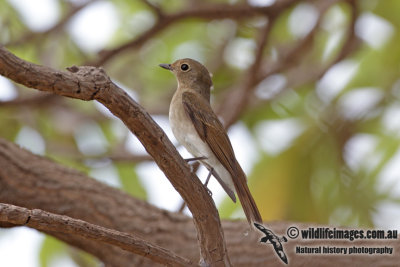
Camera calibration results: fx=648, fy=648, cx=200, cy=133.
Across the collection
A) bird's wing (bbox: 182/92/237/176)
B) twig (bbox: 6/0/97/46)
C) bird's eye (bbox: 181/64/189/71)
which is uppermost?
twig (bbox: 6/0/97/46)

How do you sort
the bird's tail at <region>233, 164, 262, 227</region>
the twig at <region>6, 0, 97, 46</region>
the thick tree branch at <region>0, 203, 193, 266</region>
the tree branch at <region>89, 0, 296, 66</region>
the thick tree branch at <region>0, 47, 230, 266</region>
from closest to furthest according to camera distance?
the thick tree branch at <region>0, 203, 193, 266</region> → the thick tree branch at <region>0, 47, 230, 266</region> → the bird's tail at <region>233, 164, 262, 227</region> → the tree branch at <region>89, 0, 296, 66</region> → the twig at <region>6, 0, 97, 46</region>

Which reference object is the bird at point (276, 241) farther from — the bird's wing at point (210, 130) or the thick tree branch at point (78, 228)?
the thick tree branch at point (78, 228)

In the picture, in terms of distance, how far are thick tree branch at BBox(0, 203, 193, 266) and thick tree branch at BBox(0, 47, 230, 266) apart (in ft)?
1.16

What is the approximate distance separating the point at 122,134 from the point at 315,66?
2505 mm

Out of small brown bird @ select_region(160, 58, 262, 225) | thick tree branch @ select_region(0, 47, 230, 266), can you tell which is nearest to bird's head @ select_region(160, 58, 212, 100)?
small brown bird @ select_region(160, 58, 262, 225)

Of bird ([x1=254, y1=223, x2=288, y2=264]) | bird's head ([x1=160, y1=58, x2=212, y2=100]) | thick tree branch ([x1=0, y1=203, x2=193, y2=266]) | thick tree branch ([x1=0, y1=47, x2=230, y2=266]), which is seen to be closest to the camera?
thick tree branch ([x1=0, y1=203, x2=193, y2=266])

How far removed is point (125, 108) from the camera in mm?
3201

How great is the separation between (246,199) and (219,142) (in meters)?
0.41

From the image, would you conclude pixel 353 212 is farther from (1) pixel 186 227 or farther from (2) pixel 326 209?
(1) pixel 186 227

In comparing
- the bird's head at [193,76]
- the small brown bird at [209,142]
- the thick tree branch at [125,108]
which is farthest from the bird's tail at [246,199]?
the bird's head at [193,76]

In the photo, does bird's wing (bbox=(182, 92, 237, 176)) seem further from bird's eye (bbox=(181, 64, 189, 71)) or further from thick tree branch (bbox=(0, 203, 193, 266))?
thick tree branch (bbox=(0, 203, 193, 266))

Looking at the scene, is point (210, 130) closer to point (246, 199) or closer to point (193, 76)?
point (246, 199)

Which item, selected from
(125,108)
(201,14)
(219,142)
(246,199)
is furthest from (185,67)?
(125,108)

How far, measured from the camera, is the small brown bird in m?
3.98
